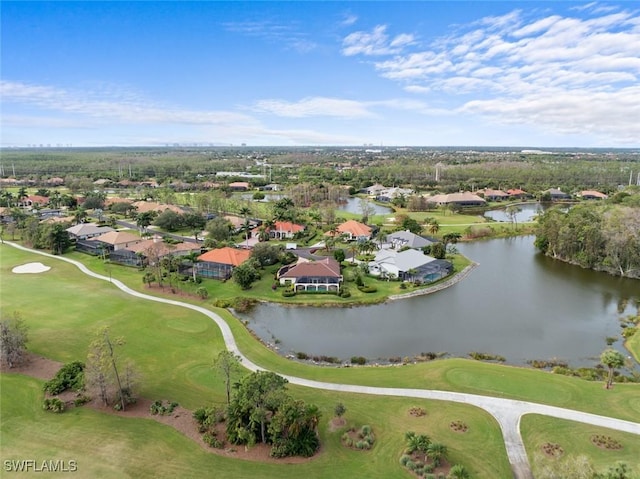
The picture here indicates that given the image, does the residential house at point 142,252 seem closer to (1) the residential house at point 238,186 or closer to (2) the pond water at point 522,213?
(2) the pond water at point 522,213

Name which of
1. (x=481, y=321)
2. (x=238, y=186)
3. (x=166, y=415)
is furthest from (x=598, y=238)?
(x=238, y=186)

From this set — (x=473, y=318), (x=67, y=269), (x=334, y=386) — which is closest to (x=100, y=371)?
(x=334, y=386)

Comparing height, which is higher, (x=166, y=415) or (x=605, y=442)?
(x=605, y=442)

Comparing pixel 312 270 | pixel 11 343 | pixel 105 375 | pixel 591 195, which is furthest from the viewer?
pixel 591 195

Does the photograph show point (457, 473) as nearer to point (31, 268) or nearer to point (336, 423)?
point (336, 423)

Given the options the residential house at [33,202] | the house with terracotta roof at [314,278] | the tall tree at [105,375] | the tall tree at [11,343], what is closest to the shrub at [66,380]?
the tall tree at [105,375]

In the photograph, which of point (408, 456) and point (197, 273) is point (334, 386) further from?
point (197, 273)

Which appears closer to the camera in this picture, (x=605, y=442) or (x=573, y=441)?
(x=605, y=442)

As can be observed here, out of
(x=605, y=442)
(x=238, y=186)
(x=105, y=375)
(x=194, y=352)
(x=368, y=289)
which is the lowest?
(x=194, y=352)
